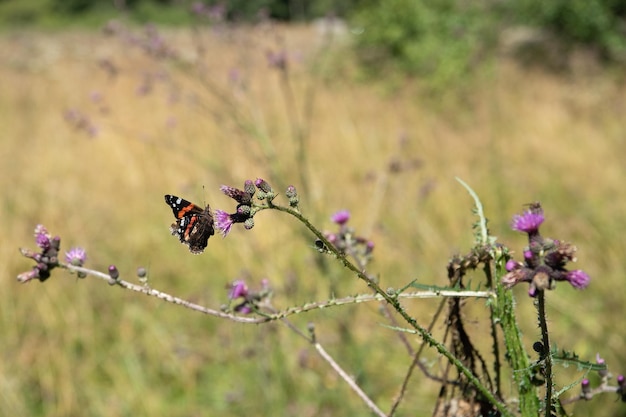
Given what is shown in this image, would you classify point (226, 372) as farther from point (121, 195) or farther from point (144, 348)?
point (121, 195)

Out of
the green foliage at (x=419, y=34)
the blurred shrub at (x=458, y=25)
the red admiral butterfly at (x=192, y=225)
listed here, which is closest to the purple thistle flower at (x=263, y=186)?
the red admiral butterfly at (x=192, y=225)

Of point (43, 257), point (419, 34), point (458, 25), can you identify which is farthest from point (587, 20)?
point (43, 257)

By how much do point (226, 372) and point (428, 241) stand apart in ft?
5.15

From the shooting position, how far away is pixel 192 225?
89 cm

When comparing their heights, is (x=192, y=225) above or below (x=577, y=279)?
above

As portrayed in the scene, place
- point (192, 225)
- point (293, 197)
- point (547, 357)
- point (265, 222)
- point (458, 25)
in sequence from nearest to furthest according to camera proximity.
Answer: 1. point (547, 357)
2. point (293, 197)
3. point (192, 225)
4. point (265, 222)
5. point (458, 25)

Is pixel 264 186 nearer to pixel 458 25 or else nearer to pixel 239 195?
pixel 239 195

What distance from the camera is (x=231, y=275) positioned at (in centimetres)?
420

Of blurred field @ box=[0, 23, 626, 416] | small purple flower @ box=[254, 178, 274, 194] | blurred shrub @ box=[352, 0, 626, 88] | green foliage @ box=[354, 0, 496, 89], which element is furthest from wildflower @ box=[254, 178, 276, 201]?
green foliage @ box=[354, 0, 496, 89]

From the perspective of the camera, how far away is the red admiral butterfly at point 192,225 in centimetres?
86

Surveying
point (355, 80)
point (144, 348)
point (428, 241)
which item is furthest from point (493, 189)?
point (355, 80)

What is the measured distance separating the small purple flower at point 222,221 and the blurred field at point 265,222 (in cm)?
21

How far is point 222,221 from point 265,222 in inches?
148

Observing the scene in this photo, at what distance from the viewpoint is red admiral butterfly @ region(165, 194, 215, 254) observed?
86cm
